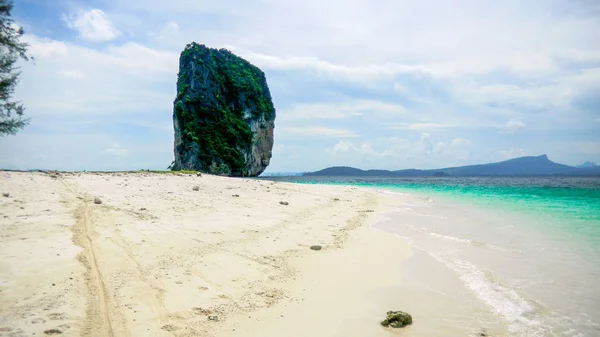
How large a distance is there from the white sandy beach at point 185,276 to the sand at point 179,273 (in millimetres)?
22

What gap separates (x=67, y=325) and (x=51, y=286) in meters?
1.30

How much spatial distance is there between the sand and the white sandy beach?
0.07 ft

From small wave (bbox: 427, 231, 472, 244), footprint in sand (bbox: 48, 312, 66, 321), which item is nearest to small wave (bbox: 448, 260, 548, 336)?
small wave (bbox: 427, 231, 472, 244)

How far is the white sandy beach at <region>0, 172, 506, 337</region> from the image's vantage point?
4.25 meters

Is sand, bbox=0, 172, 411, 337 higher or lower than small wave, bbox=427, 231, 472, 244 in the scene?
higher

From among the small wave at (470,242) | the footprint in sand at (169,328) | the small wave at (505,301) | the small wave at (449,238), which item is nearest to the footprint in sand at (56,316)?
the footprint in sand at (169,328)

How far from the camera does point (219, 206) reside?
13.4 metres

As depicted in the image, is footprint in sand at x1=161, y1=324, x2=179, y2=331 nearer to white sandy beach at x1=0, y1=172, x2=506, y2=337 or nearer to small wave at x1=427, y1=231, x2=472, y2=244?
white sandy beach at x1=0, y1=172, x2=506, y2=337

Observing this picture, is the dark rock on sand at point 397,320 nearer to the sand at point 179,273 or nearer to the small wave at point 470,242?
the sand at point 179,273

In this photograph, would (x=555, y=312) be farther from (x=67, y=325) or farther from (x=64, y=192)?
(x=64, y=192)

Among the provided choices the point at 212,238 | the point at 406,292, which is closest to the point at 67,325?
the point at 212,238

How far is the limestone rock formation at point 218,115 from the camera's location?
70062mm

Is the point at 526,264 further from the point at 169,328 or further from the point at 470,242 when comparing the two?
the point at 169,328

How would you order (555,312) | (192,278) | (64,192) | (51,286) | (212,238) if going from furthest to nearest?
1. (64,192)
2. (212,238)
3. (192,278)
4. (555,312)
5. (51,286)
